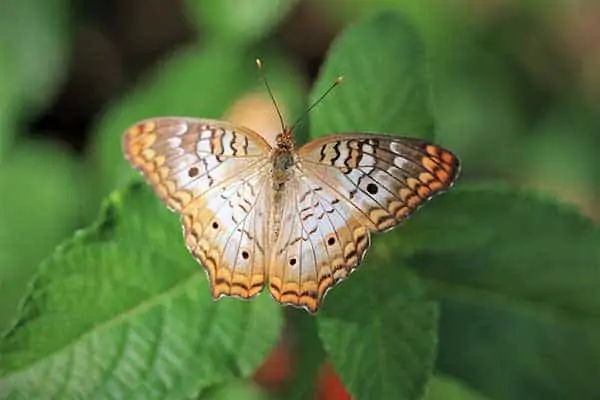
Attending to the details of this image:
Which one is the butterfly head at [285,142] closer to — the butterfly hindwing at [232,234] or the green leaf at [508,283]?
the butterfly hindwing at [232,234]

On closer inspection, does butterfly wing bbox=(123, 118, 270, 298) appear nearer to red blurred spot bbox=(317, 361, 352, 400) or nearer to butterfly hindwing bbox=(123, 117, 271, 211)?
butterfly hindwing bbox=(123, 117, 271, 211)

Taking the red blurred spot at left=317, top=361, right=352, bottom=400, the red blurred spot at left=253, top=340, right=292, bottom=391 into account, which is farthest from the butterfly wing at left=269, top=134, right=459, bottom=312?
the red blurred spot at left=253, top=340, right=292, bottom=391

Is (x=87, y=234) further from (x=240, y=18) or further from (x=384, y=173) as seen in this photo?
(x=240, y=18)

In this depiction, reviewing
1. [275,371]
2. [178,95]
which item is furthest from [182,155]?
[178,95]

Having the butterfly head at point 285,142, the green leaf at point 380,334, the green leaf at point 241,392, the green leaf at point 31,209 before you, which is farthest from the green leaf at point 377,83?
the green leaf at point 31,209

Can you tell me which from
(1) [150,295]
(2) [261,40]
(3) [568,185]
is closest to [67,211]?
(2) [261,40]

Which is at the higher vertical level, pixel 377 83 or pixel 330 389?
pixel 377 83

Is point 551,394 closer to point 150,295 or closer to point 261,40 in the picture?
point 150,295
